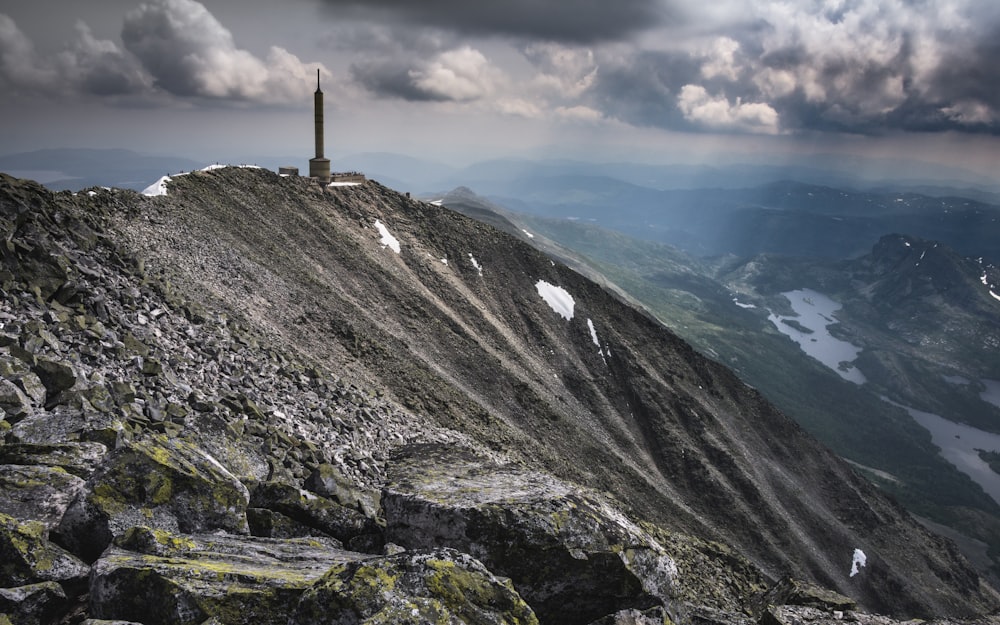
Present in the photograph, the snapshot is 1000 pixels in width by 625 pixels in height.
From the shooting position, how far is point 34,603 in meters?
9.67

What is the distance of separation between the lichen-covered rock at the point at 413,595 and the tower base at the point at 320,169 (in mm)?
77860

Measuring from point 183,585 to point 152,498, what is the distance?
3.89 metres

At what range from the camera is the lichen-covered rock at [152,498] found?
469 inches

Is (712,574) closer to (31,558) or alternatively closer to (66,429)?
(66,429)

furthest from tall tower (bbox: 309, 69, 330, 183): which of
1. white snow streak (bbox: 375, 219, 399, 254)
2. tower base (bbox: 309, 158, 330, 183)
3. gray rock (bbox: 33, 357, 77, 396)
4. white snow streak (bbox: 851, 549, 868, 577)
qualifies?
white snow streak (bbox: 851, 549, 868, 577)

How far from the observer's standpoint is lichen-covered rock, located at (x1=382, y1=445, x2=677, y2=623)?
14.3 metres

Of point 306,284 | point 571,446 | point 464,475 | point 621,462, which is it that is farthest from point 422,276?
point 464,475

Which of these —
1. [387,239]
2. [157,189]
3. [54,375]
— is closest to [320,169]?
[387,239]

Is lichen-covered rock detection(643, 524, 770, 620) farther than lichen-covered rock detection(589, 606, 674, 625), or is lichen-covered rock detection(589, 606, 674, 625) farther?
lichen-covered rock detection(643, 524, 770, 620)

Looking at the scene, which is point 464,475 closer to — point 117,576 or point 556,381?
point 117,576

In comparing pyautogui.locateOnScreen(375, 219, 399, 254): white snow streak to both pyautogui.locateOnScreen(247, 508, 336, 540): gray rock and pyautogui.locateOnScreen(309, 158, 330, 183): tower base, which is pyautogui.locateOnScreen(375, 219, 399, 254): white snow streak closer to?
pyautogui.locateOnScreen(309, 158, 330, 183): tower base

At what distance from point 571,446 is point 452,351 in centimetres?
1726

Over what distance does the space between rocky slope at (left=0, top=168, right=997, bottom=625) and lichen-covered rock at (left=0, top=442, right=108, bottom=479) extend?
7 centimetres

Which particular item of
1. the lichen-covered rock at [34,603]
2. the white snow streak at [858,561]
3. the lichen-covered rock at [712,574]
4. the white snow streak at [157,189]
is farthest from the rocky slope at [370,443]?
the white snow streak at [157,189]
